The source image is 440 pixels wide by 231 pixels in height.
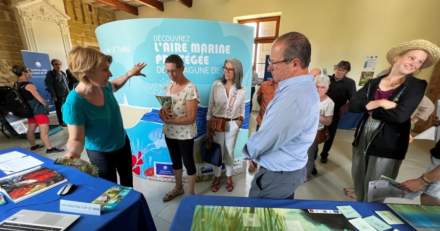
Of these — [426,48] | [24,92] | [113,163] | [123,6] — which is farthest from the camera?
[123,6]

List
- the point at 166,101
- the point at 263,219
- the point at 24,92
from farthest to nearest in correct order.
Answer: the point at 24,92 < the point at 166,101 < the point at 263,219

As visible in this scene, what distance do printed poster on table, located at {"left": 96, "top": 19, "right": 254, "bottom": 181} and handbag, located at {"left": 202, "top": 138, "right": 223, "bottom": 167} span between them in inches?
8.1

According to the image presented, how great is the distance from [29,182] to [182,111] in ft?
3.62

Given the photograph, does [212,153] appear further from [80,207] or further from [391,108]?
[391,108]

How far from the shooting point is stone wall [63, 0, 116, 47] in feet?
20.9

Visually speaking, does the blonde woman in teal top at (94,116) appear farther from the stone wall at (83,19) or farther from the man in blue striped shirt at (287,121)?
the stone wall at (83,19)

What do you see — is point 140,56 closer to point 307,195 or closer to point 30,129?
point 307,195

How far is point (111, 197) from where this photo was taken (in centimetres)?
93

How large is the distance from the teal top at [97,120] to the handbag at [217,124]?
89 centimetres

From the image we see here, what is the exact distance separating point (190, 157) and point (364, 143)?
1.59m

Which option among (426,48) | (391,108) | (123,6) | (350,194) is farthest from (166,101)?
(123,6)

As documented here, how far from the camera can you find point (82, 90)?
3.83ft

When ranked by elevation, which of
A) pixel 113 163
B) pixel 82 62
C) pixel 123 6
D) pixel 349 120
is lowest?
pixel 349 120

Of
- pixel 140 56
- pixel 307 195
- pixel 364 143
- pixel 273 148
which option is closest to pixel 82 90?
pixel 140 56
